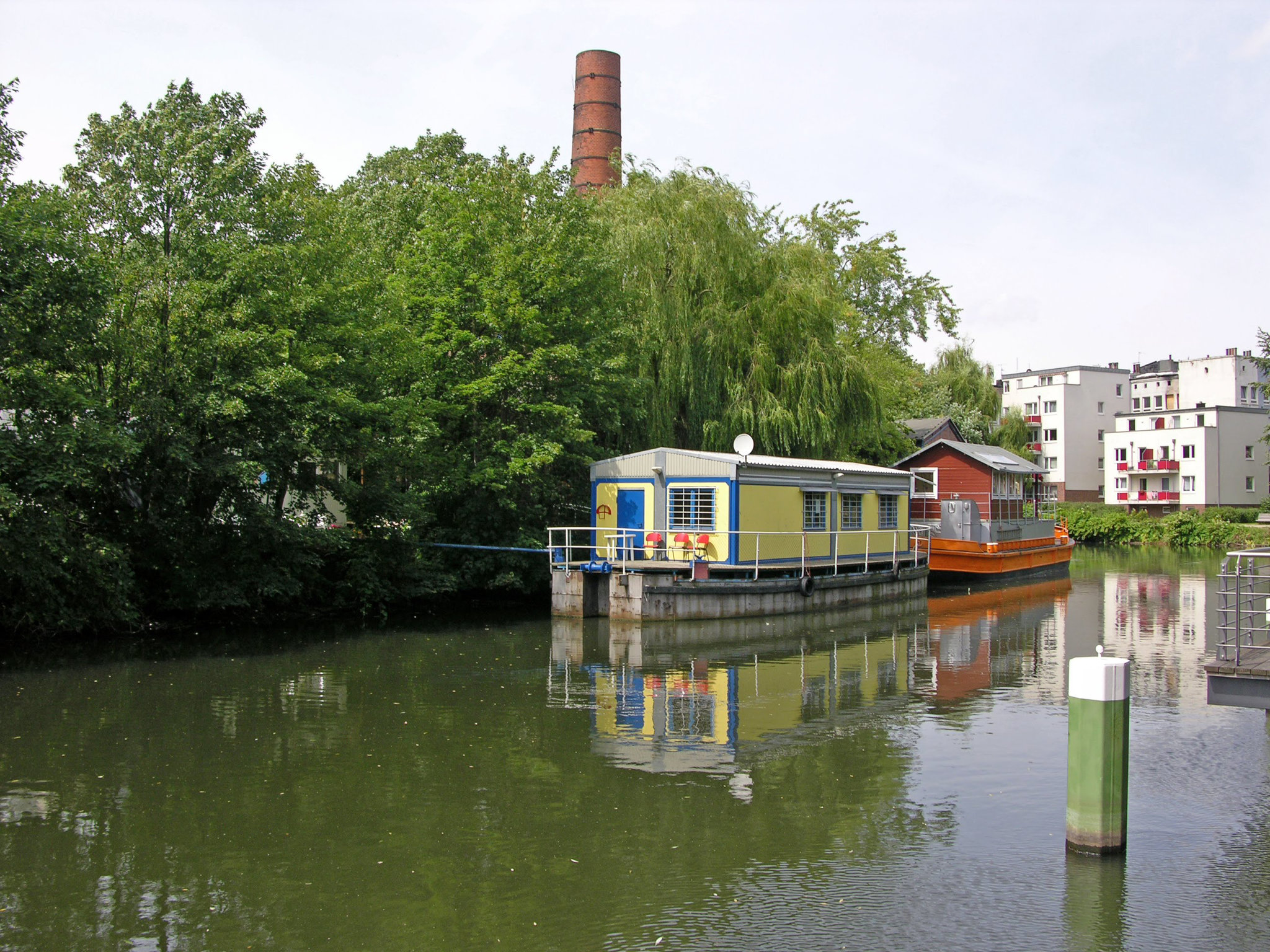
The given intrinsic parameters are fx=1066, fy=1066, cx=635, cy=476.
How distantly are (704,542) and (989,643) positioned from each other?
6261mm

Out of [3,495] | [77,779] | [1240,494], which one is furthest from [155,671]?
[1240,494]

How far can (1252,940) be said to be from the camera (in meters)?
6.78

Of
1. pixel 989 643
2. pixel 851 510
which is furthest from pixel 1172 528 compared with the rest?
pixel 989 643

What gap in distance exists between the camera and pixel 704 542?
77.0 ft

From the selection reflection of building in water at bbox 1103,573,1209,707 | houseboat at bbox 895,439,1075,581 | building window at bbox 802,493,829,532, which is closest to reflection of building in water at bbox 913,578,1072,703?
reflection of building in water at bbox 1103,573,1209,707

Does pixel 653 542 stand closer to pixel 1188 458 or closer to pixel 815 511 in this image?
pixel 815 511

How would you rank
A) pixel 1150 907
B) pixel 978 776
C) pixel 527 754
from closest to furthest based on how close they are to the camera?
pixel 1150 907 → pixel 978 776 → pixel 527 754

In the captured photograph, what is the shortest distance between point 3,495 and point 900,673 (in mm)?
13961

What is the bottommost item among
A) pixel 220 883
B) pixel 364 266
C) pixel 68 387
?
pixel 220 883

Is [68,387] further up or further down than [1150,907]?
further up

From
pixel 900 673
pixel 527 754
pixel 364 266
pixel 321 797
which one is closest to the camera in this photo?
pixel 321 797

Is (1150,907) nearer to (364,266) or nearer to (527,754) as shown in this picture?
(527,754)

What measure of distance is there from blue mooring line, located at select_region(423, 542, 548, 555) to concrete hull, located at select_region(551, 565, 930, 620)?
0.91 meters

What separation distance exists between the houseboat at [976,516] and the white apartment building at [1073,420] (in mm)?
35794
